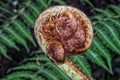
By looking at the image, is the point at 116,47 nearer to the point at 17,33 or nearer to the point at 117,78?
the point at 17,33

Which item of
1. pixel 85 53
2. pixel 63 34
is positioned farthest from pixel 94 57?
pixel 63 34

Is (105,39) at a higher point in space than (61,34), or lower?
lower

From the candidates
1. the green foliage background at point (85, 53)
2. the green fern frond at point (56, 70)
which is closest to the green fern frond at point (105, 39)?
the green foliage background at point (85, 53)

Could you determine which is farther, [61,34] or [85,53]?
[85,53]

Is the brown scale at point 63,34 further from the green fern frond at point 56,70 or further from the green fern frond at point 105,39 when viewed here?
the green fern frond at point 105,39

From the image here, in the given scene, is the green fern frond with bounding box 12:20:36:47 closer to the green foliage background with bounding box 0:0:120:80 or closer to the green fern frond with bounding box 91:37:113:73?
the green foliage background with bounding box 0:0:120:80

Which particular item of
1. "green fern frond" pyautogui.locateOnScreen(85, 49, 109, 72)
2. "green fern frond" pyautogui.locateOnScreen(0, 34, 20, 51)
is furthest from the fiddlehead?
"green fern frond" pyautogui.locateOnScreen(0, 34, 20, 51)

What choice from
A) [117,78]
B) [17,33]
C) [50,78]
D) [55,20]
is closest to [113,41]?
[50,78]

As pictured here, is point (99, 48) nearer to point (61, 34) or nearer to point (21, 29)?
point (21, 29)
